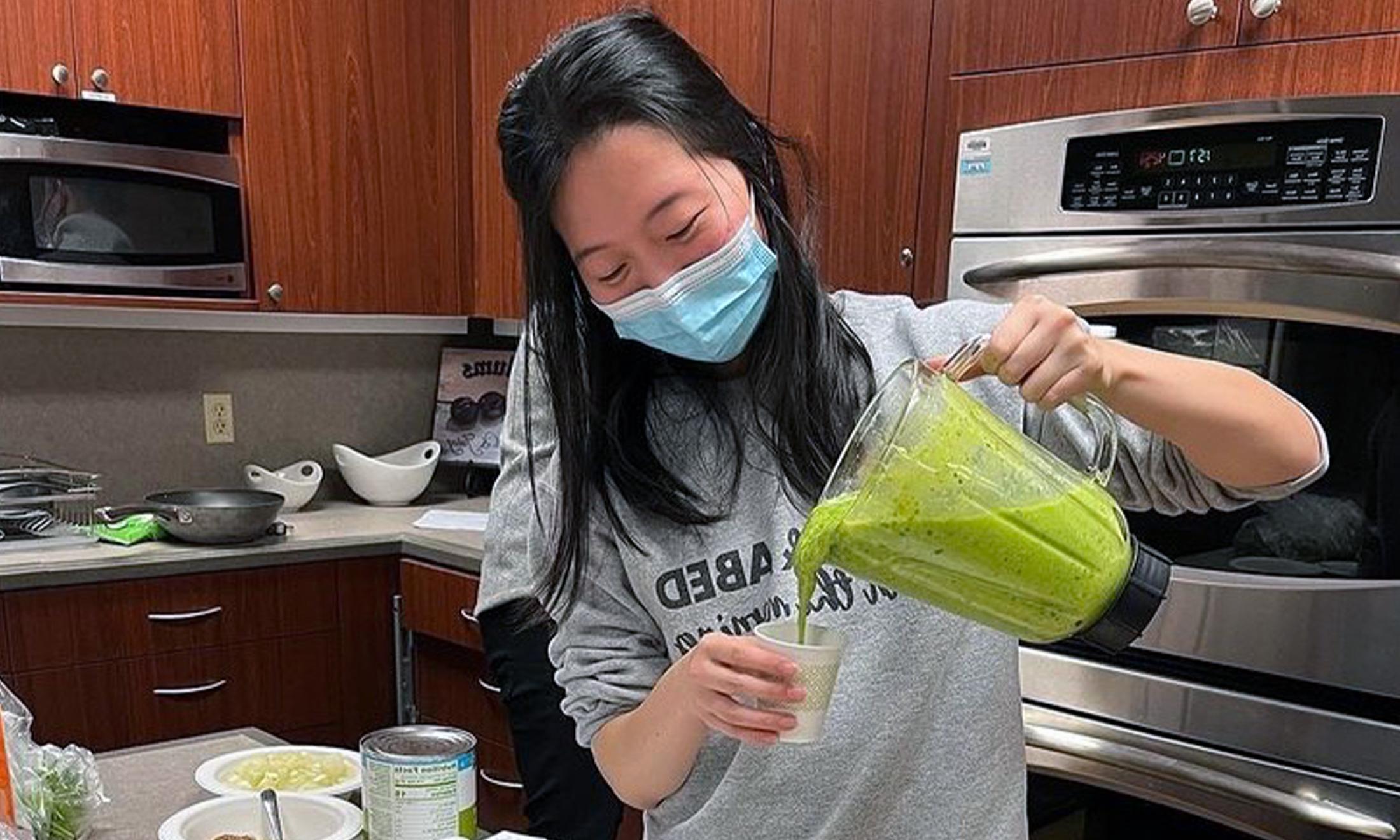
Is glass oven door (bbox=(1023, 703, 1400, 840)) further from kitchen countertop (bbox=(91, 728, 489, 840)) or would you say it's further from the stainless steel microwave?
the stainless steel microwave

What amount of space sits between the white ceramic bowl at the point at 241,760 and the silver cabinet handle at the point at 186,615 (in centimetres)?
113

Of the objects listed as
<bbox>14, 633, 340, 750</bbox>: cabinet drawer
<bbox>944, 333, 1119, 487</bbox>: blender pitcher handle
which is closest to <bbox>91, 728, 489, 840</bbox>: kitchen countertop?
<bbox>944, 333, 1119, 487</bbox>: blender pitcher handle

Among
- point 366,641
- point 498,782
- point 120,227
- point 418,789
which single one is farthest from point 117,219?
point 418,789

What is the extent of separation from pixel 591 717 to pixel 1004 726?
1.11 feet

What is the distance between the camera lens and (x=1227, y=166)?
1.32 meters

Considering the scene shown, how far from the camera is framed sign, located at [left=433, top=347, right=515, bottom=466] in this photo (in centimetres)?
302

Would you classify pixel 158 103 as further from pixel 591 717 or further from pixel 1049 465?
pixel 1049 465

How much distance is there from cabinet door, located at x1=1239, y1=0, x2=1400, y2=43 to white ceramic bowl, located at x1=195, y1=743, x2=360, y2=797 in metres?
1.32

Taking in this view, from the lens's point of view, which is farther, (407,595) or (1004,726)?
(407,595)

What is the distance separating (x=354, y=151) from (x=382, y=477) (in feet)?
2.67

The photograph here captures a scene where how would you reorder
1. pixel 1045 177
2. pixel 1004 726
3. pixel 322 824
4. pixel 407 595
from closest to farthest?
pixel 1004 726
pixel 322 824
pixel 1045 177
pixel 407 595

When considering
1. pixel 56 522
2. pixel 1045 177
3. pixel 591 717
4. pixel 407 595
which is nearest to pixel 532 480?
pixel 591 717

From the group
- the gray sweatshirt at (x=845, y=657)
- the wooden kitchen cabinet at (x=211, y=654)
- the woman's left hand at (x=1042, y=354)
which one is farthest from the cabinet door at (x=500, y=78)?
the woman's left hand at (x=1042, y=354)

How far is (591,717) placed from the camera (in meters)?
0.90
